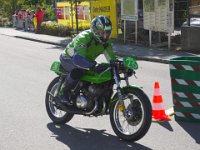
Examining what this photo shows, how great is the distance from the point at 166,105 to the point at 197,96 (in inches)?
53.6

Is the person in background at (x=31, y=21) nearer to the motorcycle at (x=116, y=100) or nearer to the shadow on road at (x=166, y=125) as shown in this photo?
the motorcycle at (x=116, y=100)

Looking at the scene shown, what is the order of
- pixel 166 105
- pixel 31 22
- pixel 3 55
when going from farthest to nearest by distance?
pixel 31 22 < pixel 3 55 < pixel 166 105

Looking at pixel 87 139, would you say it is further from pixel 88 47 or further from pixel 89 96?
pixel 88 47

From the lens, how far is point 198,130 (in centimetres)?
666

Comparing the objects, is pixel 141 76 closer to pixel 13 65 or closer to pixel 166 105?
pixel 166 105

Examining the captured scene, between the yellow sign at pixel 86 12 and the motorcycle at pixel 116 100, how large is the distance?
15426mm

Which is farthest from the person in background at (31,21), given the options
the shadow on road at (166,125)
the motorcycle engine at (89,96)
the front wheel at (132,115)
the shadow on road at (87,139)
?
the front wheel at (132,115)

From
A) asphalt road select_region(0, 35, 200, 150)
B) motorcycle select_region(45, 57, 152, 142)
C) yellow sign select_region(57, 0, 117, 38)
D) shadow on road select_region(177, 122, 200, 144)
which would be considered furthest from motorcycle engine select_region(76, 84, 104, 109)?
yellow sign select_region(57, 0, 117, 38)

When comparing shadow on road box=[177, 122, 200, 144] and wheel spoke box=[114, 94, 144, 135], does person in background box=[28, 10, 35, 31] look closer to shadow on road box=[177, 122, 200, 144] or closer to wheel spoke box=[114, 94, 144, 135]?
shadow on road box=[177, 122, 200, 144]

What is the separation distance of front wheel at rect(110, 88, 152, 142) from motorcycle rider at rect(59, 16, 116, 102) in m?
0.66

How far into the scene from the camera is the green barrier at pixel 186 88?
23.1ft

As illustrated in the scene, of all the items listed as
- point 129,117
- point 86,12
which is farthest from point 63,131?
point 86,12

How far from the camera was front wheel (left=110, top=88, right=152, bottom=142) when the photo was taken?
5.93 meters

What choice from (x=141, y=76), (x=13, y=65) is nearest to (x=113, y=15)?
(x=13, y=65)
